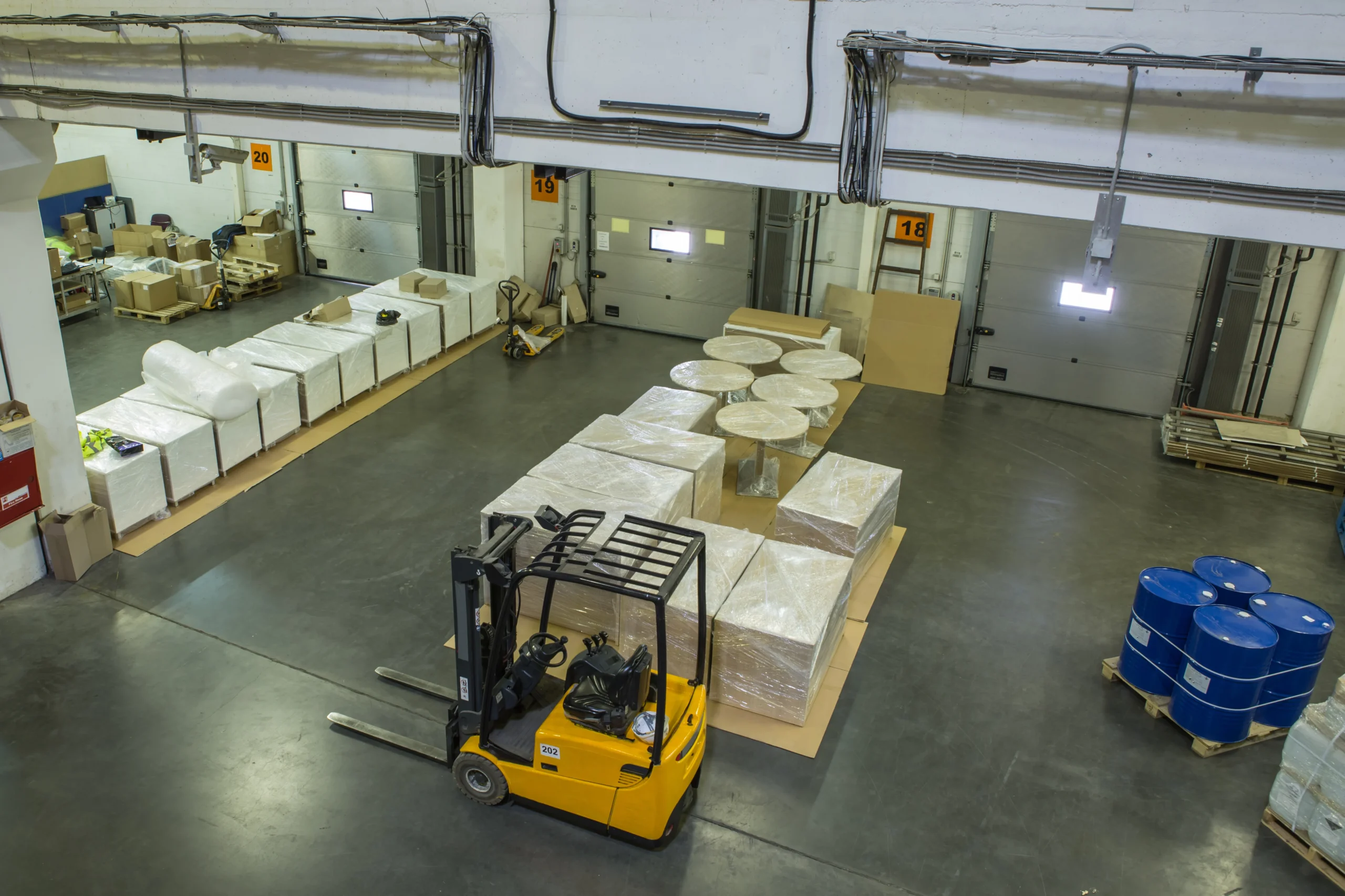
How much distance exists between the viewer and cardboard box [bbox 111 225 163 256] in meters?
15.4

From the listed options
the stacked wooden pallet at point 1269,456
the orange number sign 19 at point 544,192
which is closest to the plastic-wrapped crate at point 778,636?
the stacked wooden pallet at point 1269,456

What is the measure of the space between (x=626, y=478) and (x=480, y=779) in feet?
9.46

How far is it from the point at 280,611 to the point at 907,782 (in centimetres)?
493

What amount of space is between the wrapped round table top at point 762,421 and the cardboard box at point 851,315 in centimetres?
367

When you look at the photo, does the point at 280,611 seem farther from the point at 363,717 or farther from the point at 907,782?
the point at 907,782

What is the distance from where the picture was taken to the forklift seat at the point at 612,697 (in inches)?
217

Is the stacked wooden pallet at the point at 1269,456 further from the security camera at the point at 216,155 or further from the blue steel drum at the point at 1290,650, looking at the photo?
the security camera at the point at 216,155

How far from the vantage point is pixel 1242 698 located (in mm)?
6457

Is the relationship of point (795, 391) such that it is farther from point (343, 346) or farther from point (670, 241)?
point (343, 346)

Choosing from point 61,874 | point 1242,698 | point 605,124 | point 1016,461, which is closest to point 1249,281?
point 1016,461

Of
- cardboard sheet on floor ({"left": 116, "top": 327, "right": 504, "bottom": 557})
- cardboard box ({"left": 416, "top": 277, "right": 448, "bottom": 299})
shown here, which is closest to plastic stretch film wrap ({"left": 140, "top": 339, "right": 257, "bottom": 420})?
cardboard sheet on floor ({"left": 116, "top": 327, "right": 504, "bottom": 557})

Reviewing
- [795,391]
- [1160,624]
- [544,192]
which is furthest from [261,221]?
[1160,624]

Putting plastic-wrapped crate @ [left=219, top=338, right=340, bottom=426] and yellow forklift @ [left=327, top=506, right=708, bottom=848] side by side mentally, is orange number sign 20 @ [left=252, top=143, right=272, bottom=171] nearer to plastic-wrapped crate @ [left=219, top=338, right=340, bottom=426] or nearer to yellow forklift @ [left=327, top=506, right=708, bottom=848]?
plastic-wrapped crate @ [left=219, top=338, right=340, bottom=426]

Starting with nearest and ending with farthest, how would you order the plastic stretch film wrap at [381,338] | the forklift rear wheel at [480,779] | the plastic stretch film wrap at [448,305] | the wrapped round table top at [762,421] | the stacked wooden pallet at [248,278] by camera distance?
the forklift rear wheel at [480,779] → the wrapped round table top at [762,421] → the plastic stretch film wrap at [381,338] → the plastic stretch film wrap at [448,305] → the stacked wooden pallet at [248,278]
